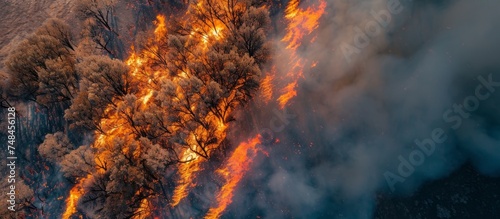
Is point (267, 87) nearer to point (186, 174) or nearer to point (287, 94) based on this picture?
point (287, 94)

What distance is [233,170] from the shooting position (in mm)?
41281

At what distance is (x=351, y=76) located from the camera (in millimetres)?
42500

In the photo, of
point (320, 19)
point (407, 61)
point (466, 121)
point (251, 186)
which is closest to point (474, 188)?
point (466, 121)

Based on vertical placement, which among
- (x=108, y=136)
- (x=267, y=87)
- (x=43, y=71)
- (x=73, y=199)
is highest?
(x=43, y=71)

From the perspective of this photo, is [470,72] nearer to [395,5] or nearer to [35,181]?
A: [395,5]

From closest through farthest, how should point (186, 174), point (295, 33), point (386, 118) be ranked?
1. point (386, 118)
2. point (186, 174)
3. point (295, 33)

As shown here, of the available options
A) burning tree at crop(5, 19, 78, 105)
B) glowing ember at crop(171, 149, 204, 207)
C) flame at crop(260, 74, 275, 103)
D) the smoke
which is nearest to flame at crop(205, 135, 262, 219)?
the smoke

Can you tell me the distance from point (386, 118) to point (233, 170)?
20921 mm

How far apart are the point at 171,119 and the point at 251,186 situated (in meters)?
13.7

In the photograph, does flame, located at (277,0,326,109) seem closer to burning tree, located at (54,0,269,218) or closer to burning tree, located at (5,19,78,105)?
burning tree, located at (54,0,269,218)

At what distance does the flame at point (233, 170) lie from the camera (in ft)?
129

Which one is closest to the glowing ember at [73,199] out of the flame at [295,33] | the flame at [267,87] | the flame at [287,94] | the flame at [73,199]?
the flame at [73,199]

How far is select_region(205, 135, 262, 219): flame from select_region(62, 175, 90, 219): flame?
63.1 ft

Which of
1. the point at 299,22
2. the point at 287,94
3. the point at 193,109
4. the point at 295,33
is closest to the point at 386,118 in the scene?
the point at 287,94
